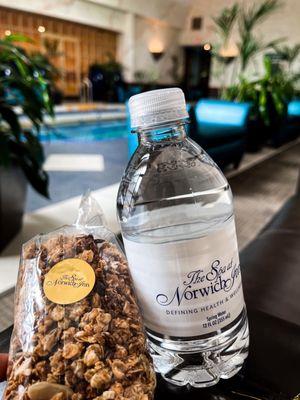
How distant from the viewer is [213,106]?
392 cm

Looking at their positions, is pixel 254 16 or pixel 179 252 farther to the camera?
pixel 254 16

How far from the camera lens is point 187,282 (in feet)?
1.09

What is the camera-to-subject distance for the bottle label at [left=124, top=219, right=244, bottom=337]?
1.08ft

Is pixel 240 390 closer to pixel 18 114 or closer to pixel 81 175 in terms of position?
pixel 18 114

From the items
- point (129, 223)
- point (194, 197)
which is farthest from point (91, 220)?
point (194, 197)

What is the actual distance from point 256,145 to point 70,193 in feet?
9.02

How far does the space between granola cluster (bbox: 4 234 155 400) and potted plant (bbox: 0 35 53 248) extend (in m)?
1.17

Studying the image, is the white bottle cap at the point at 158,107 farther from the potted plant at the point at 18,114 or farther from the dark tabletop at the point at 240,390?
the potted plant at the point at 18,114

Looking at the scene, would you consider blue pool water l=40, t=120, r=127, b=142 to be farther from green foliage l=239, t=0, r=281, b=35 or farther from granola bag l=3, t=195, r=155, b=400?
granola bag l=3, t=195, r=155, b=400

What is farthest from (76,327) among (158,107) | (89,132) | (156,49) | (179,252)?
(156,49)

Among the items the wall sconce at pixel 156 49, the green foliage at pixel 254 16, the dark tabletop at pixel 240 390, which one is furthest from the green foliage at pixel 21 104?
the wall sconce at pixel 156 49

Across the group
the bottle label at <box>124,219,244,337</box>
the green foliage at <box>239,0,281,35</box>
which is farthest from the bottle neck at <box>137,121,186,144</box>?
the green foliage at <box>239,0,281,35</box>

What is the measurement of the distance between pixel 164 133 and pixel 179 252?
5.3 inches

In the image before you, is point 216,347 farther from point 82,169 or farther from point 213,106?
point 213,106
